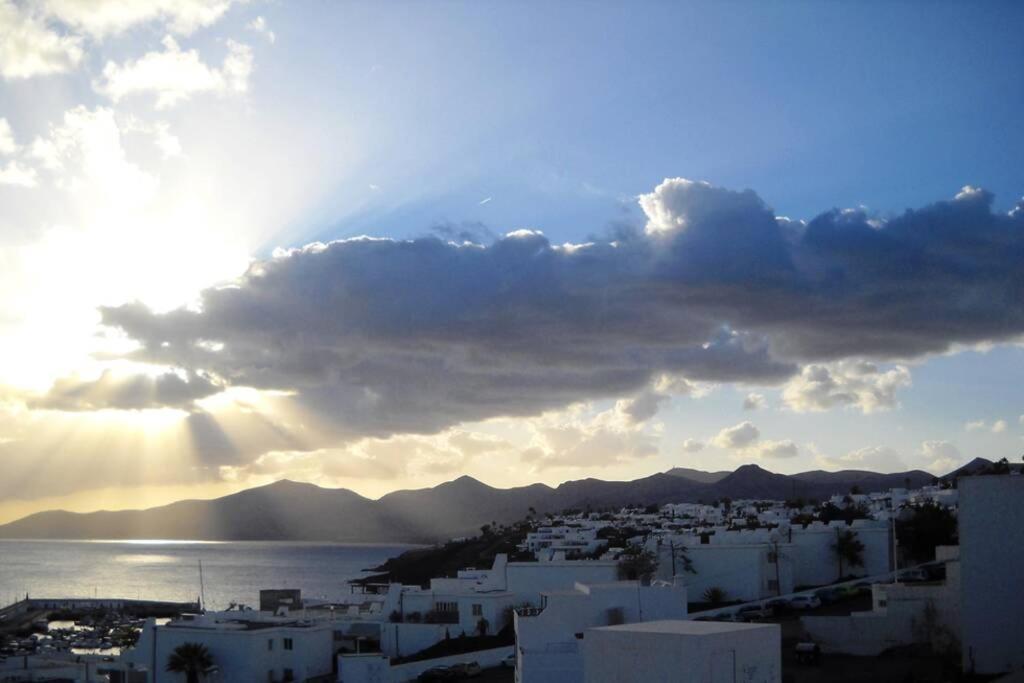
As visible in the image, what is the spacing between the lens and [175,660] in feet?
110

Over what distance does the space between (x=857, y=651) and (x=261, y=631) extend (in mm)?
18153

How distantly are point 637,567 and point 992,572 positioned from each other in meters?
16.4

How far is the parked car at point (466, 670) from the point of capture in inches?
1244

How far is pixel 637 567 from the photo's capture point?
38.9m

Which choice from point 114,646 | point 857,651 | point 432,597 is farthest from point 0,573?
point 857,651

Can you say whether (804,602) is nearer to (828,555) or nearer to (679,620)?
(828,555)

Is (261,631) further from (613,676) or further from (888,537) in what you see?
(888,537)

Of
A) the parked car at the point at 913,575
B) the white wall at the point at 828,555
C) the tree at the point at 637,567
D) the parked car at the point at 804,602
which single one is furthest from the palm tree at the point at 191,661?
the parked car at the point at 913,575

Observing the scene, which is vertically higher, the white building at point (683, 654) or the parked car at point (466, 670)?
the white building at point (683, 654)

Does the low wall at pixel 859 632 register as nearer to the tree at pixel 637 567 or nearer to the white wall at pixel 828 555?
the tree at pixel 637 567

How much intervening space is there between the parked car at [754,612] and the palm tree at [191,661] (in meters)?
17.5

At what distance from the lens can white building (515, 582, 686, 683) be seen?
24.4 metres

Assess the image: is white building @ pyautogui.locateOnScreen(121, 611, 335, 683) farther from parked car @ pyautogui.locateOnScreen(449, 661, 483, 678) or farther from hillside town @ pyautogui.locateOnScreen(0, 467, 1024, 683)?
parked car @ pyautogui.locateOnScreen(449, 661, 483, 678)

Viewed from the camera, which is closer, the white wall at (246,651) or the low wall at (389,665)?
the low wall at (389,665)
